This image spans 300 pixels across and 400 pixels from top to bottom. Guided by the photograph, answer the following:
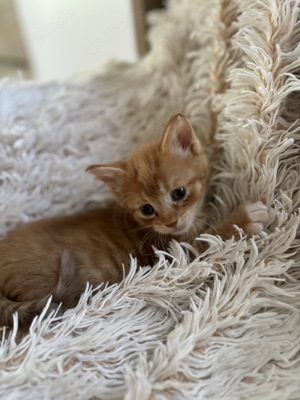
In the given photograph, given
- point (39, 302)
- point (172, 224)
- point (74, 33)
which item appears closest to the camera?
point (39, 302)

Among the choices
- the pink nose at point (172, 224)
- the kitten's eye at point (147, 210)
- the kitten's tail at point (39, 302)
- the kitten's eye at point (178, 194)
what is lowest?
the kitten's tail at point (39, 302)

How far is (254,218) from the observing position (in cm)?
90

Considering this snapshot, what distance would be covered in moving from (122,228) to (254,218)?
0.34m

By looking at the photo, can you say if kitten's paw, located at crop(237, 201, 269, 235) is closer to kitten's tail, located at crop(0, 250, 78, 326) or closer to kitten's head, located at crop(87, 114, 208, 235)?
kitten's head, located at crop(87, 114, 208, 235)

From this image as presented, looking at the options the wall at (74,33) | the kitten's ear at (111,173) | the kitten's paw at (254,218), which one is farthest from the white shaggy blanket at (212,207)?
the wall at (74,33)

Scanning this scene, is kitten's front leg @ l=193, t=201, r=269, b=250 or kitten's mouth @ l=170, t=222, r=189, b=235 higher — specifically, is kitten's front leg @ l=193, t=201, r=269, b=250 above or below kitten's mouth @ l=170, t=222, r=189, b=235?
above

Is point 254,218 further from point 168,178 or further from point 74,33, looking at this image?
point 74,33

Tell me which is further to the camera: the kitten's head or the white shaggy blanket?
the kitten's head

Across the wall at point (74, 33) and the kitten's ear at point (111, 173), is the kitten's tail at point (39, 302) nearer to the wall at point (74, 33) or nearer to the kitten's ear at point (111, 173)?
the kitten's ear at point (111, 173)

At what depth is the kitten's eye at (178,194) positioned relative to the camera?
41.2 inches

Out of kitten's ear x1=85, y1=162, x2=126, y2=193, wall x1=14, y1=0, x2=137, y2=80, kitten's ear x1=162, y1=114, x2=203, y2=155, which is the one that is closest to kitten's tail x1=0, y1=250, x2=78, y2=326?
kitten's ear x1=85, y1=162, x2=126, y2=193

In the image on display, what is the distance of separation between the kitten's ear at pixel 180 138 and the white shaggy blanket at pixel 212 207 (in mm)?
71

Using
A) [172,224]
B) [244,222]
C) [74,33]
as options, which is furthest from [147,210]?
[74,33]

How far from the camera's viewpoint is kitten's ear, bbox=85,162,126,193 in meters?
1.05
